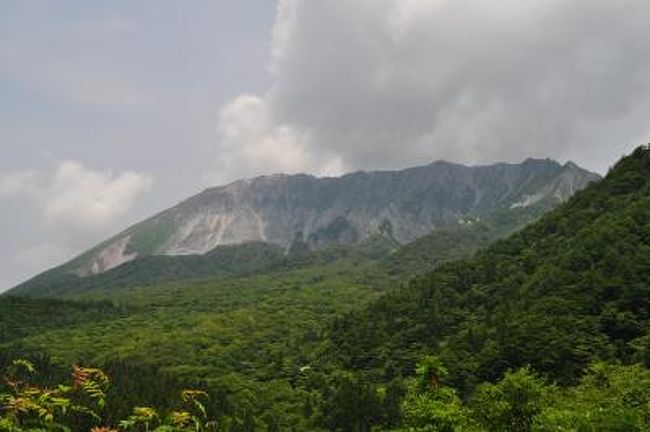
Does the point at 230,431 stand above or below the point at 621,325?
below

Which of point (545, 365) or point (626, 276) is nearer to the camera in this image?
point (545, 365)

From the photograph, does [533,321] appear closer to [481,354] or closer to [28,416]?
[481,354]

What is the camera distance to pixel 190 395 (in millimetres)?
12883

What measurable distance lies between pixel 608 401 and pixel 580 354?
6394cm

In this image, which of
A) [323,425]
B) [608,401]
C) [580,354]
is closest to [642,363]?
[580,354]

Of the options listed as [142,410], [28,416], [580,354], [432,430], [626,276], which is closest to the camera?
[142,410]

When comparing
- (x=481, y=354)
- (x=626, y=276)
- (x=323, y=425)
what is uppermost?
→ (x=626, y=276)

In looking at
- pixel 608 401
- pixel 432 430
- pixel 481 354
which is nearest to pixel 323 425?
pixel 481 354

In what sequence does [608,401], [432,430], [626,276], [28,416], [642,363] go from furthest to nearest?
[626,276], [642,363], [608,401], [432,430], [28,416]

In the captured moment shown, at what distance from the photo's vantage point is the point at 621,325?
16812cm

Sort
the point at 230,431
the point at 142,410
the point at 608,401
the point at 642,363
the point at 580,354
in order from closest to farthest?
the point at 142,410 < the point at 608,401 < the point at 642,363 < the point at 580,354 < the point at 230,431

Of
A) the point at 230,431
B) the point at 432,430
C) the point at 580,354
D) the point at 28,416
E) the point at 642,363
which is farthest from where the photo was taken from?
the point at 230,431

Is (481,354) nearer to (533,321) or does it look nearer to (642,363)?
(533,321)

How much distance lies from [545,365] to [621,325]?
61.3 feet
